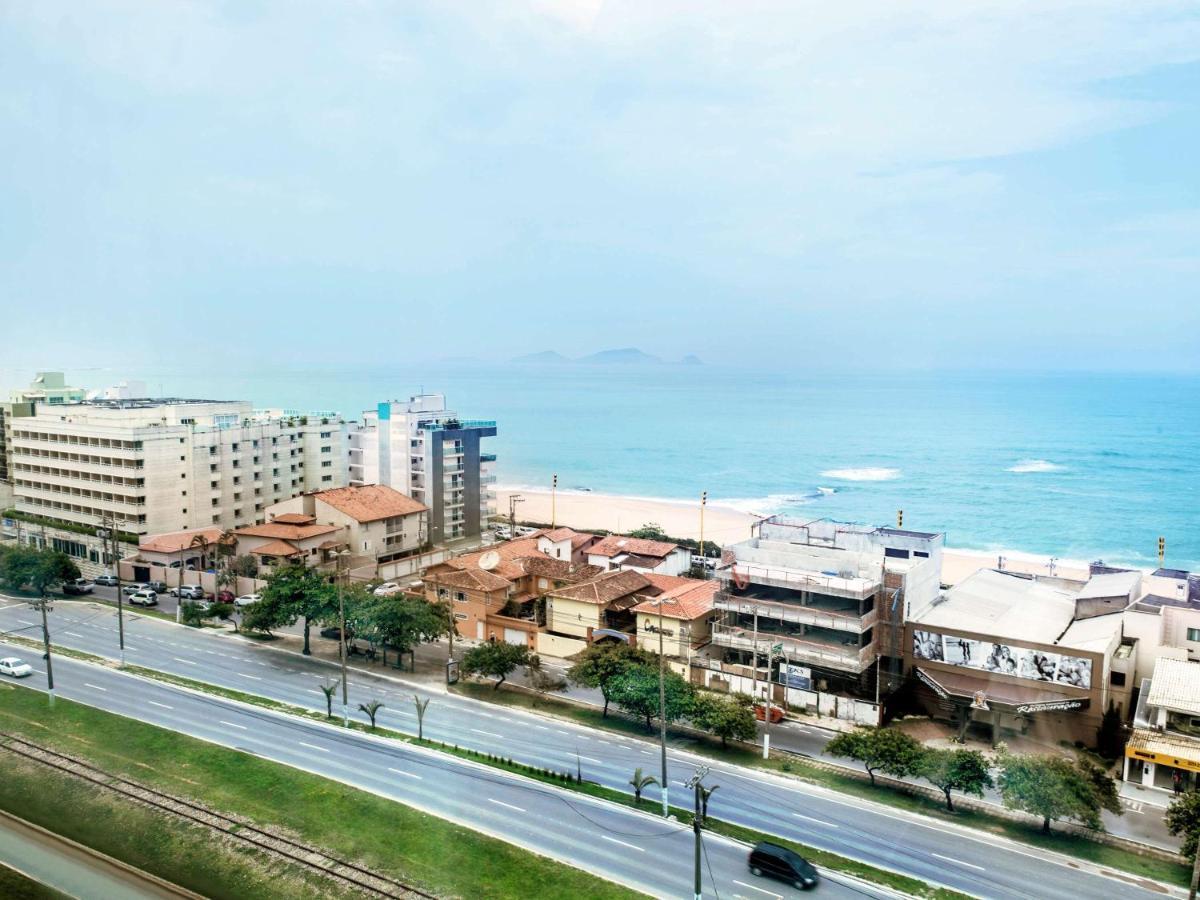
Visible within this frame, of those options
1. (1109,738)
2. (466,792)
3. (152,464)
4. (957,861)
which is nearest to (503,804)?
(466,792)

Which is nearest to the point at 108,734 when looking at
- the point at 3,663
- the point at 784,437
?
the point at 3,663

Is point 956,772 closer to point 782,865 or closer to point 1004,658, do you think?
point 782,865

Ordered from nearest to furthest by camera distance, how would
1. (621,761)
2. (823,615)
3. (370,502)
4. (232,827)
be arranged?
(232,827) → (621,761) → (823,615) → (370,502)

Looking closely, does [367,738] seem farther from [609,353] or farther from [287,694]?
[609,353]

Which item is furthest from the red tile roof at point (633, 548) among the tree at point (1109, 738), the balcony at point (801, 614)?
the tree at point (1109, 738)

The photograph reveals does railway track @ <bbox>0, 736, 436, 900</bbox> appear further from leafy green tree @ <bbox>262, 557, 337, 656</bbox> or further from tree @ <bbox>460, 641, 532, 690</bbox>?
leafy green tree @ <bbox>262, 557, 337, 656</bbox>

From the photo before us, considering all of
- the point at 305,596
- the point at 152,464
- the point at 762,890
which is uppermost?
the point at 152,464
